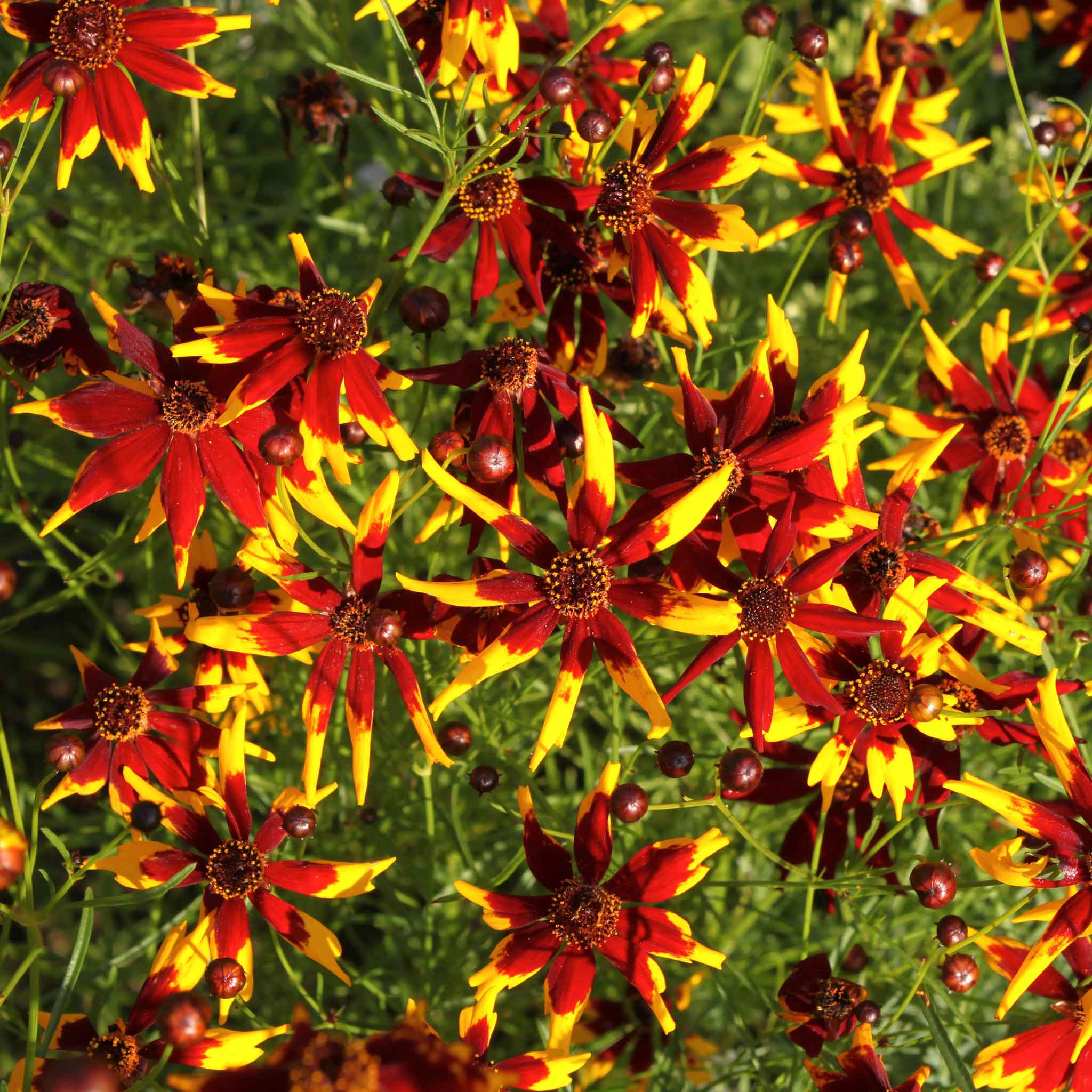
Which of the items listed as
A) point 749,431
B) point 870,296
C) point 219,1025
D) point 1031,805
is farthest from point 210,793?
point 870,296

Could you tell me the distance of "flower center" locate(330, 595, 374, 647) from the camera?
1.88 metres

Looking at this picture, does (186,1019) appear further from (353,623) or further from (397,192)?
(397,192)

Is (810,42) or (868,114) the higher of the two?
(810,42)

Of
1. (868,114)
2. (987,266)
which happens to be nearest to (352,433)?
(987,266)

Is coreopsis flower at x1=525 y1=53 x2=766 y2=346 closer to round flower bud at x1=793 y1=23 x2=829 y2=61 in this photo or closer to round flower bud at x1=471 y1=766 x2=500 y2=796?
round flower bud at x1=793 y1=23 x2=829 y2=61

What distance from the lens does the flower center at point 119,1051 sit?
1759 millimetres

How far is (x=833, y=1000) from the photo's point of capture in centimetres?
191

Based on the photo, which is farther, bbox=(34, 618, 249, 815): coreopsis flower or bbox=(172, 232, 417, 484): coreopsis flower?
bbox=(34, 618, 249, 815): coreopsis flower

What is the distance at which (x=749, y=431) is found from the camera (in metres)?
1.86

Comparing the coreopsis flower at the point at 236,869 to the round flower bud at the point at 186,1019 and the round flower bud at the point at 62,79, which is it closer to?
the round flower bud at the point at 186,1019

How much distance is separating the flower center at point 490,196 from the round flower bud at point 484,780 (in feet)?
3.29

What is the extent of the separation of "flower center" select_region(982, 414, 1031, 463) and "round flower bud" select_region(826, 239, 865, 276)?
1.62 feet

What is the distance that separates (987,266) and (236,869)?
1.98 m

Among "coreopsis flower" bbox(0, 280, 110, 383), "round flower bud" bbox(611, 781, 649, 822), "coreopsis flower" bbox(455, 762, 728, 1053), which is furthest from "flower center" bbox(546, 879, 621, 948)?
"coreopsis flower" bbox(0, 280, 110, 383)
